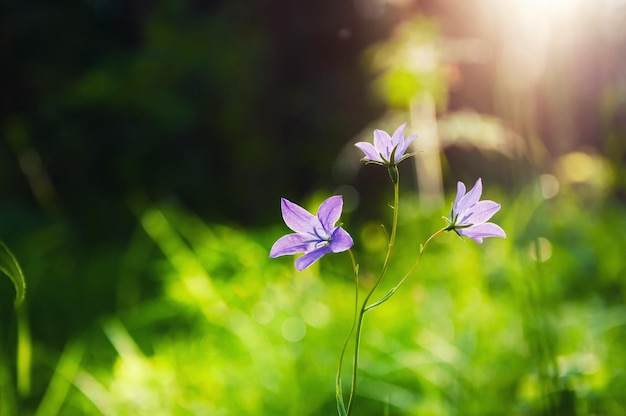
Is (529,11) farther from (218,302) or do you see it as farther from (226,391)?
(218,302)

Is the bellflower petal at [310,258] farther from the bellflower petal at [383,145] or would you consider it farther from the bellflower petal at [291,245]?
the bellflower petal at [383,145]

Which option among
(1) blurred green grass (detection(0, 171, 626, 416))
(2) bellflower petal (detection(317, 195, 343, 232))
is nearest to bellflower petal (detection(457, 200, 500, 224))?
(2) bellflower petal (detection(317, 195, 343, 232))

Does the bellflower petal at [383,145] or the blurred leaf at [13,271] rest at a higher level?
the bellflower petal at [383,145]

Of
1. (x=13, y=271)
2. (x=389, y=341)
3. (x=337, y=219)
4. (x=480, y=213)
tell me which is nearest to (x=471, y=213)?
(x=480, y=213)

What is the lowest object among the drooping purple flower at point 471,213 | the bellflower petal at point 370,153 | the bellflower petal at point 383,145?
the drooping purple flower at point 471,213

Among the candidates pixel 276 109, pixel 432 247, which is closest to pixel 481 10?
pixel 276 109

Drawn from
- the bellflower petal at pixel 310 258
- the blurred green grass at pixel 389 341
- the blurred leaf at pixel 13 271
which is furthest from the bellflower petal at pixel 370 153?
the blurred green grass at pixel 389 341

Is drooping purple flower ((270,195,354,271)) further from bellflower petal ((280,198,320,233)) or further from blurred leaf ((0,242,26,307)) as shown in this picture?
blurred leaf ((0,242,26,307))
